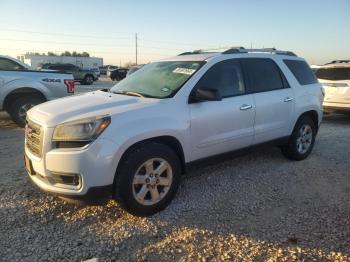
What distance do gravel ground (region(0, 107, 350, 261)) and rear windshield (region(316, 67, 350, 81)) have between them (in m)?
5.25

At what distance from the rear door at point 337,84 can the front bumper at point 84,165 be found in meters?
7.91

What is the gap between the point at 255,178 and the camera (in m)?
5.09

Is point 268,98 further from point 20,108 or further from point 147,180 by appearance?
point 20,108

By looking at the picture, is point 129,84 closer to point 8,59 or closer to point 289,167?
point 289,167

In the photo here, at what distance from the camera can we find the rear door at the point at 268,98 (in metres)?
4.96

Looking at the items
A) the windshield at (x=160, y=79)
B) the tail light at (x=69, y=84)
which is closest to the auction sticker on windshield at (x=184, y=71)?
the windshield at (x=160, y=79)

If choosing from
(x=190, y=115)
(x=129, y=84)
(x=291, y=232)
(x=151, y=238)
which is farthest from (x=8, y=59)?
(x=291, y=232)

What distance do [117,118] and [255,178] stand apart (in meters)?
2.40

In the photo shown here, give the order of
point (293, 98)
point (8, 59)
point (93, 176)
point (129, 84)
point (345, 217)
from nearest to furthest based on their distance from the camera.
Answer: point (93, 176), point (345, 217), point (129, 84), point (293, 98), point (8, 59)

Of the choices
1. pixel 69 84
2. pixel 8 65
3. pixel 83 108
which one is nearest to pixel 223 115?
pixel 83 108

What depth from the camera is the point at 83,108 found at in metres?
3.81

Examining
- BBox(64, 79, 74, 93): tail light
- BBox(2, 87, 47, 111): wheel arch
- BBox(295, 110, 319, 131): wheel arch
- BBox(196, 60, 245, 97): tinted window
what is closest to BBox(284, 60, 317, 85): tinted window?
BBox(295, 110, 319, 131): wheel arch

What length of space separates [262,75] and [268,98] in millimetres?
349

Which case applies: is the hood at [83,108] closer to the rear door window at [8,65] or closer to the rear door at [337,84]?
the rear door window at [8,65]
